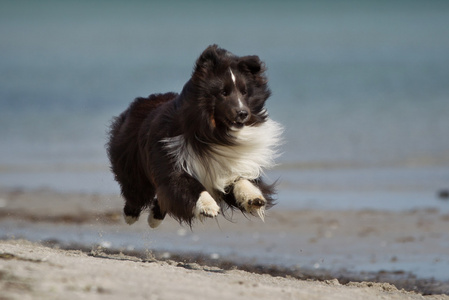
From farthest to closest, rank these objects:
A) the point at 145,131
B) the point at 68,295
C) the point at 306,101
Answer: the point at 306,101, the point at 145,131, the point at 68,295

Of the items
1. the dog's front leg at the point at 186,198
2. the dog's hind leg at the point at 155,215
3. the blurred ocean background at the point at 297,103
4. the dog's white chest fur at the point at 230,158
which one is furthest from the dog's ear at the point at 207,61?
the blurred ocean background at the point at 297,103

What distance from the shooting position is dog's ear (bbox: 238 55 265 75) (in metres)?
6.81

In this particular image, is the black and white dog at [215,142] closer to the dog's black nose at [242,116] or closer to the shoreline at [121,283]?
the dog's black nose at [242,116]

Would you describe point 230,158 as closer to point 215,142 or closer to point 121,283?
point 215,142

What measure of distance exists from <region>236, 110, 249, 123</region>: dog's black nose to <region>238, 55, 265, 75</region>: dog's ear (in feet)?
1.47

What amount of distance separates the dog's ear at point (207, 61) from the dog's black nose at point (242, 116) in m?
0.47

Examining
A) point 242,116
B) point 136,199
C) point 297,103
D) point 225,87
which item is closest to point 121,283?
point 242,116

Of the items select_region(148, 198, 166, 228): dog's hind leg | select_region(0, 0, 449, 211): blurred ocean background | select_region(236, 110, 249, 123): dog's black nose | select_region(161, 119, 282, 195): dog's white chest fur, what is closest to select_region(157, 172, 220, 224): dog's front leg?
select_region(161, 119, 282, 195): dog's white chest fur

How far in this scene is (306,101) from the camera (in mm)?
29250

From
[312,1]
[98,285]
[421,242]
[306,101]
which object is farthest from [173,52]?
[312,1]

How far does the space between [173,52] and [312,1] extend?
92.2 meters

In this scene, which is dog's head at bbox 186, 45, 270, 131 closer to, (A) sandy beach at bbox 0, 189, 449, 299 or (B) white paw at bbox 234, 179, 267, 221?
(B) white paw at bbox 234, 179, 267, 221

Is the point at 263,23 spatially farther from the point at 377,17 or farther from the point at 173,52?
the point at 173,52

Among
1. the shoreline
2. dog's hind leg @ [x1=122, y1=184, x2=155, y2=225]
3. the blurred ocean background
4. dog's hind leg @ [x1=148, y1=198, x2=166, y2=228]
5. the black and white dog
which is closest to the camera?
the shoreline
